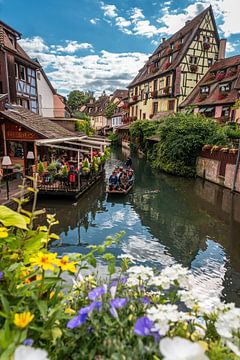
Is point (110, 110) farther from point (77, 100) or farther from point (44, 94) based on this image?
point (44, 94)

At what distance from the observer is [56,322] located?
3.97 feet

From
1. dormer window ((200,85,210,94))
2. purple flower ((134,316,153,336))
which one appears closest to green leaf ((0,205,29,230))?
purple flower ((134,316,153,336))

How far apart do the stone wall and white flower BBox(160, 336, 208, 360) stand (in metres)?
15.2

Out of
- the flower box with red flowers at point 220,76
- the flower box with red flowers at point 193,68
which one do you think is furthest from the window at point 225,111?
the flower box with red flowers at point 193,68

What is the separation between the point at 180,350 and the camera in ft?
2.65

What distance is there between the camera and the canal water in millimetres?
7008

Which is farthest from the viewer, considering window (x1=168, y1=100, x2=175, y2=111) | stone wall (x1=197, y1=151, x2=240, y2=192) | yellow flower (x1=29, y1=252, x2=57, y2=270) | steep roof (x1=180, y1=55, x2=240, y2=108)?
window (x1=168, y1=100, x2=175, y2=111)

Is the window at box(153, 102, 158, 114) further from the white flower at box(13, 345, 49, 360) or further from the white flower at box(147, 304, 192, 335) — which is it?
the white flower at box(13, 345, 49, 360)

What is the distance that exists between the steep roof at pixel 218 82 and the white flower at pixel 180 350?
78.7 ft

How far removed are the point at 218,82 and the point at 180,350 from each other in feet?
93.9

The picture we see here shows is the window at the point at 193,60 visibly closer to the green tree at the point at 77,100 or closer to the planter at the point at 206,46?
the planter at the point at 206,46

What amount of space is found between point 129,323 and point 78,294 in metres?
0.66

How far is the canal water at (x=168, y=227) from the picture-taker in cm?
701

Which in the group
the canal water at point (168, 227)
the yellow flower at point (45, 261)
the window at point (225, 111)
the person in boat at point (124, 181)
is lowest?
the canal water at point (168, 227)
